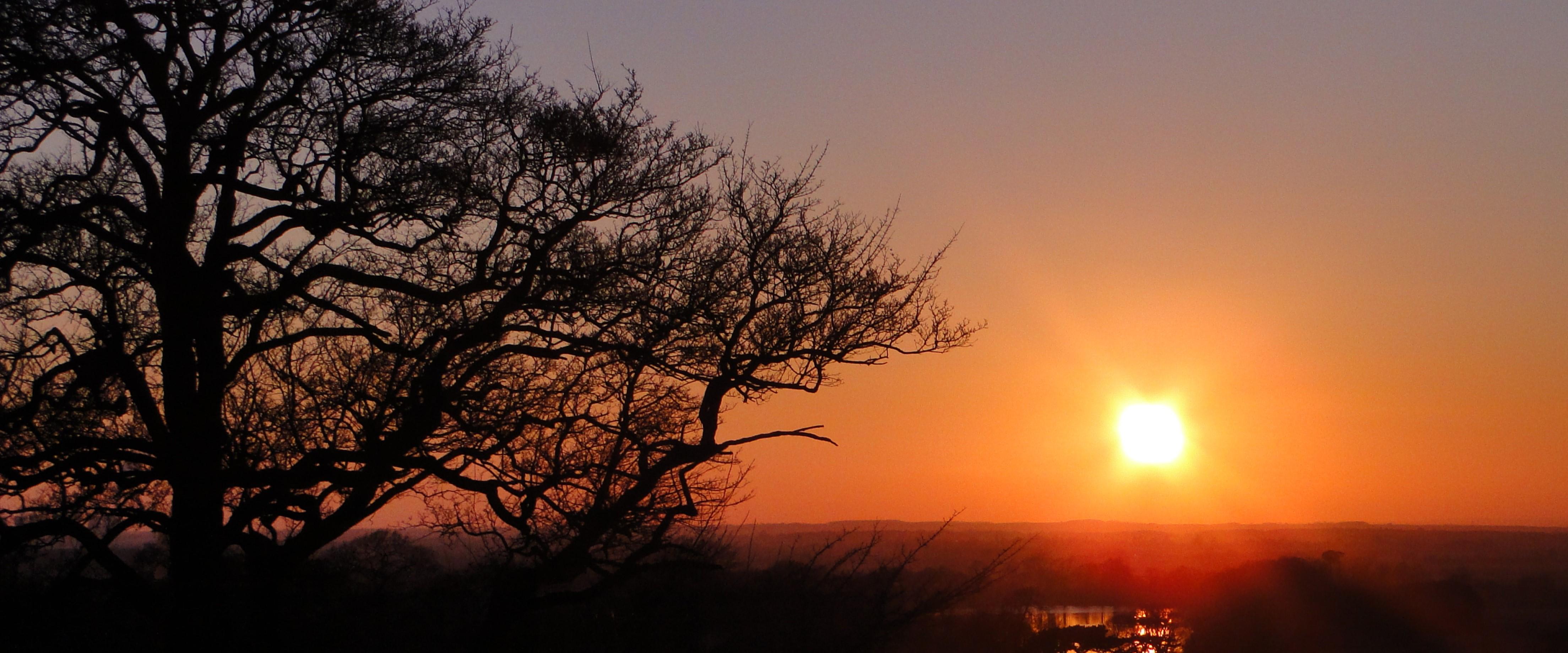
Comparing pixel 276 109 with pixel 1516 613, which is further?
pixel 1516 613

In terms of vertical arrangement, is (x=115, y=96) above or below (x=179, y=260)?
above

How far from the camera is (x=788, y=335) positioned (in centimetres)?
837

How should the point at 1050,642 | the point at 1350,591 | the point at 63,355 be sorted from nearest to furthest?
the point at 63,355
the point at 1050,642
the point at 1350,591

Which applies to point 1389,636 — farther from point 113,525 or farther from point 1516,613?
point 113,525

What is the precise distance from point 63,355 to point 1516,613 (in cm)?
6100

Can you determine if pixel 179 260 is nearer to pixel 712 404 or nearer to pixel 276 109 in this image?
pixel 276 109

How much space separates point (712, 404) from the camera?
8047 mm

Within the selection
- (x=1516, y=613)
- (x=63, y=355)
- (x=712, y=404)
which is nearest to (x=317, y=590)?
(x=63, y=355)

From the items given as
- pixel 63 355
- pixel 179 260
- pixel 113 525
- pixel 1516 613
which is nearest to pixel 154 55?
pixel 179 260

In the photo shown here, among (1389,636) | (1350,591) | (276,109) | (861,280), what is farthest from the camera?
(1350,591)

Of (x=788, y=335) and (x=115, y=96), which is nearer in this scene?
(x=115, y=96)

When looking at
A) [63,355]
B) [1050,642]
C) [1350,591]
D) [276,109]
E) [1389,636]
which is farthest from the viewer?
[1350,591]

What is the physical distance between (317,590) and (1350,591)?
5156 centimetres

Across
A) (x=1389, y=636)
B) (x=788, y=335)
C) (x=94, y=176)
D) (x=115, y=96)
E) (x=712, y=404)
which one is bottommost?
(x=1389, y=636)
